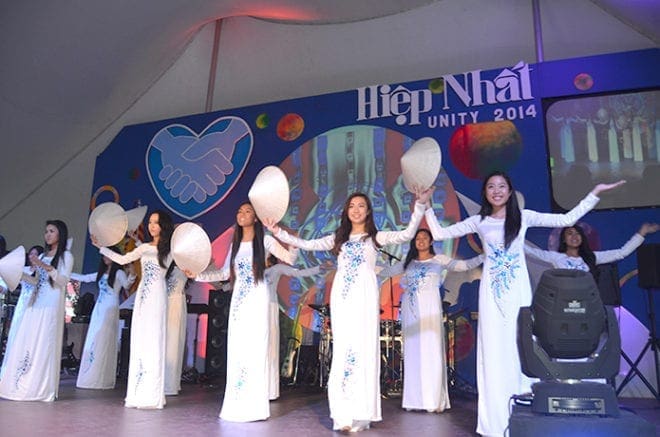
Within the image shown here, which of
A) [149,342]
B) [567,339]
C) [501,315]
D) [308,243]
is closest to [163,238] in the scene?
[149,342]

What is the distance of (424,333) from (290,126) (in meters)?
3.38

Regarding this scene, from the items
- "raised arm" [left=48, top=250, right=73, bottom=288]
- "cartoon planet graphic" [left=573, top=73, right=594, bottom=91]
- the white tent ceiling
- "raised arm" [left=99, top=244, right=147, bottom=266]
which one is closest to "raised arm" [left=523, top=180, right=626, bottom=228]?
"raised arm" [left=99, top=244, right=147, bottom=266]

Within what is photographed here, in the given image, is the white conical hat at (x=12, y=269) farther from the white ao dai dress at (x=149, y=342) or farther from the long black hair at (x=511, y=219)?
the long black hair at (x=511, y=219)

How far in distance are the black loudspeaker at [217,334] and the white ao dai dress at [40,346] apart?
1870 mm

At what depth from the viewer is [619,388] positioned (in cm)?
460

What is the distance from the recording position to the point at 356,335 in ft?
10.2

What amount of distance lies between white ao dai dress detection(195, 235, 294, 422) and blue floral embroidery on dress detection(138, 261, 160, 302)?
742mm

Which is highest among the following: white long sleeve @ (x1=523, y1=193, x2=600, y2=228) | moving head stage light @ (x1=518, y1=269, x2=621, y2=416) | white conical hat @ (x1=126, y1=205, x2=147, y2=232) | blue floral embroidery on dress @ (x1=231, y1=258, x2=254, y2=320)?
white conical hat @ (x1=126, y1=205, x2=147, y2=232)

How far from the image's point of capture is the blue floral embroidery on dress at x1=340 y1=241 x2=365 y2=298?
3194mm

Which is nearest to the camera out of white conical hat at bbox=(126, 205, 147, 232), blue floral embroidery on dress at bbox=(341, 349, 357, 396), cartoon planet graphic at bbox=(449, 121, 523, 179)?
blue floral embroidery on dress at bbox=(341, 349, 357, 396)

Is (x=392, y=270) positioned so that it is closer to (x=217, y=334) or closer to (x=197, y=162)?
(x=217, y=334)

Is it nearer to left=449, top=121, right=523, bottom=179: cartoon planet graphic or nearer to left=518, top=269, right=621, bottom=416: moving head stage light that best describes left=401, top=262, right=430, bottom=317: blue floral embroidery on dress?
left=449, top=121, right=523, bottom=179: cartoon planet graphic

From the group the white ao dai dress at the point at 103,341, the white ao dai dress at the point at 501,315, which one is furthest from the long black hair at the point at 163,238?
the white ao dai dress at the point at 501,315

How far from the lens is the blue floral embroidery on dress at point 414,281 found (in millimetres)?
4383
